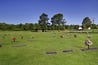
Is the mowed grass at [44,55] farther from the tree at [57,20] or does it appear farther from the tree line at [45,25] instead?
the tree at [57,20]

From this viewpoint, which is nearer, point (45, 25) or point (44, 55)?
point (44, 55)

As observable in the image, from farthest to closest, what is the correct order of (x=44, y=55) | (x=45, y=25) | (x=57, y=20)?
1. (x=57, y=20)
2. (x=45, y=25)
3. (x=44, y=55)

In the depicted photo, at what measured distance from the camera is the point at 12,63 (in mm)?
17109

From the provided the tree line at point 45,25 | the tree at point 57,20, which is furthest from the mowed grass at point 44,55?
the tree at point 57,20

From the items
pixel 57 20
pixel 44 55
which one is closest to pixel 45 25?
pixel 57 20

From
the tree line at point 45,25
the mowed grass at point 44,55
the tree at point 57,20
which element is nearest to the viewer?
the mowed grass at point 44,55

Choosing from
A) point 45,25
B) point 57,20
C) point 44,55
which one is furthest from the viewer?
point 57,20

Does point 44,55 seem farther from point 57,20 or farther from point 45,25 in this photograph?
point 57,20

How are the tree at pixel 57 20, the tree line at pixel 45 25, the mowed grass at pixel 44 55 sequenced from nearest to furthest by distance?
the mowed grass at pixel 44 55 < the tree line at pixel 45 25 < the tree at pixel 57 20

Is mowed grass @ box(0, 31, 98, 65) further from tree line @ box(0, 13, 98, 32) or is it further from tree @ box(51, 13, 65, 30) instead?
tree @ box(51, 13, 65, 30)

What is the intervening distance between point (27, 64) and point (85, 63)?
5.90 meters

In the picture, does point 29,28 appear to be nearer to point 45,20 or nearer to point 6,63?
point 45,20

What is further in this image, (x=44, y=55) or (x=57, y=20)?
(x=57, y=20)

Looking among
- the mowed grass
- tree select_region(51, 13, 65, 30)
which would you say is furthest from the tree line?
the mowed grass
